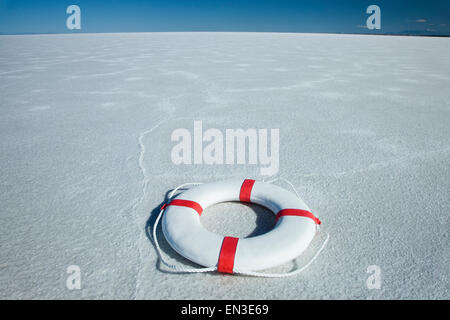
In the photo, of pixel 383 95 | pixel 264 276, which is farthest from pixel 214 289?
pixel 383 95

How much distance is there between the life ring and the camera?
1062mm

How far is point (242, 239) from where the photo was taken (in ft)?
3.70

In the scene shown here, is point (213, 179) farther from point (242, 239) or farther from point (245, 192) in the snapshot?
point (242, 239)

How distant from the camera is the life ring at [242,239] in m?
1.06

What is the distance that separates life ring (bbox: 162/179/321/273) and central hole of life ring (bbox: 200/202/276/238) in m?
0.05

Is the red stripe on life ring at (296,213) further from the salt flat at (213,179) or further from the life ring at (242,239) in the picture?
the salt flat at (213,179)

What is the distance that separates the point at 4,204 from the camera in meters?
1.53

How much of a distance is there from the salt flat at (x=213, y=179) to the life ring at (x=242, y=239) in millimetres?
74

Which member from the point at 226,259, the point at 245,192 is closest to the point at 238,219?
the point at 245,192

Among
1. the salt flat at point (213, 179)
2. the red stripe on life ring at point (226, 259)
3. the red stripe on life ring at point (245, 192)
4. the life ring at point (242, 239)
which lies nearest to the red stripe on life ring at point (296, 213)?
the life ring at point (242, 239)

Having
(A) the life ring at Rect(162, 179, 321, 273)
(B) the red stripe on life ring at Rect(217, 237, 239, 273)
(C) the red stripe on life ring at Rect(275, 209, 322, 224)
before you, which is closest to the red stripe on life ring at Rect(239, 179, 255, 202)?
(A) the life ring at Rect(162, 179, 321, 273)

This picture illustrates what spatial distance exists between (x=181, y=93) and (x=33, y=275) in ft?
9.63

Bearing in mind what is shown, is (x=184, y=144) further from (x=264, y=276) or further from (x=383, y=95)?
(x=383, y=95)

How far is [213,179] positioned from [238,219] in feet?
1.46
